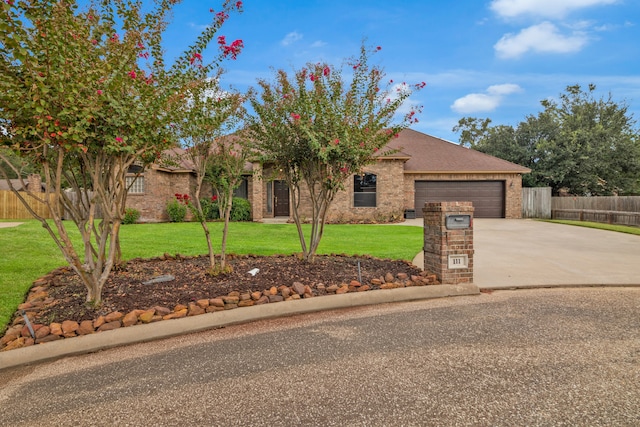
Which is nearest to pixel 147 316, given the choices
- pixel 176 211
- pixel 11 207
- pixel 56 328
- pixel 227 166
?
pixel 56 328

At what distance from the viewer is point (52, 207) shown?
12.4 ft

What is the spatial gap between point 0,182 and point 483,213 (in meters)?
38.1

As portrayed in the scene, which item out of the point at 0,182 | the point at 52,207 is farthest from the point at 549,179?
the point at 0,182

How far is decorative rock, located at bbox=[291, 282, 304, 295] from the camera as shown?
15.2ft

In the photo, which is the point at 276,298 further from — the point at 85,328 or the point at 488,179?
the point at 488,179

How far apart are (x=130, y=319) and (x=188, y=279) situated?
144 cm

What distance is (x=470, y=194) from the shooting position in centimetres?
2056

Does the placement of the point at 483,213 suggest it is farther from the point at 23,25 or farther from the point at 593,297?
the point at 23,25

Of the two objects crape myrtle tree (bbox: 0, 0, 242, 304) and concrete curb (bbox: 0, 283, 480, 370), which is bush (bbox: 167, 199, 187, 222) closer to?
crape myrtle tree (bbox: 0, 0, 242, 304)

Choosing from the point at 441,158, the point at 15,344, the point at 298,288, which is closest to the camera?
the point at 15,344

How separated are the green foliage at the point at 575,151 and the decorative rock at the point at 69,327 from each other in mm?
25591

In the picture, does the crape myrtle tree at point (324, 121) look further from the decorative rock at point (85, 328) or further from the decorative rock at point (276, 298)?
the decorative rock at point (85, 328)

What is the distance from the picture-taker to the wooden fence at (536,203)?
68.4ft

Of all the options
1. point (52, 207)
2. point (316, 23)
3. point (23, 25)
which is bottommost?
point (52, 207)
